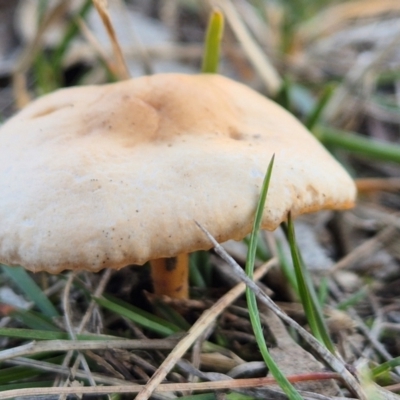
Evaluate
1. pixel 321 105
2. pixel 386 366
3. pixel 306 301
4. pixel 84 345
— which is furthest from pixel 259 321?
pixel 321 105

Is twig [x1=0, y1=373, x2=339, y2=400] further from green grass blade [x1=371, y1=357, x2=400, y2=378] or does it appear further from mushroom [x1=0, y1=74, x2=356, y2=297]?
mushroom [x1=0, y1=74, x2=356, y2=297]

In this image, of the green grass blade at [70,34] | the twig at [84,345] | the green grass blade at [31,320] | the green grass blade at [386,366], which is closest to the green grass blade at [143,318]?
the twig at [84,345]

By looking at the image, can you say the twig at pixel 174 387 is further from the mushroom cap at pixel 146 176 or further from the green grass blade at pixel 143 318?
the mushroom cap at pixel 146 176

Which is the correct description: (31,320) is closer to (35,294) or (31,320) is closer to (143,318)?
(35,294)

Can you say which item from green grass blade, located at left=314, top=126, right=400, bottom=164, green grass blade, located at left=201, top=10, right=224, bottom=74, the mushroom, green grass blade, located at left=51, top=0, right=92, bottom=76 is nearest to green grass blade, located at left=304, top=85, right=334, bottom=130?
green grass blade, located at left=314, top=126, right=400, bottom=164

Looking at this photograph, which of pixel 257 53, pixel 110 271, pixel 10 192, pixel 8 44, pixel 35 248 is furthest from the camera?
pixel 8 44

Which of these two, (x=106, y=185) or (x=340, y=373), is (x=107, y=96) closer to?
(x=106, y=185)

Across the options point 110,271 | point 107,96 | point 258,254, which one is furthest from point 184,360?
point 107,96
